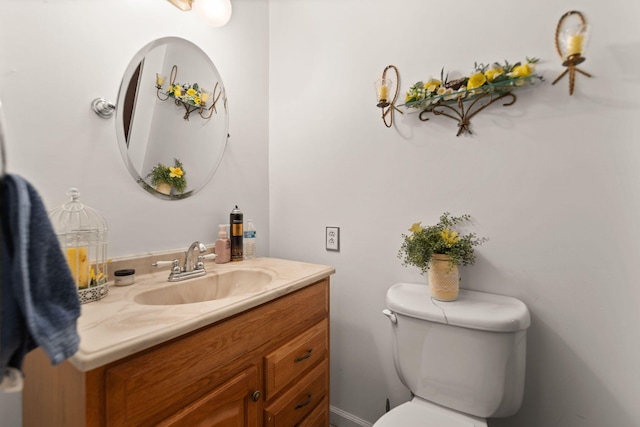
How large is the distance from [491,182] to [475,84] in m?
0.37

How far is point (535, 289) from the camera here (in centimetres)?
102

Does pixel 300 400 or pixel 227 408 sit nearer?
Result: pixel 227 408

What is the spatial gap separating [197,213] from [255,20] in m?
1.13

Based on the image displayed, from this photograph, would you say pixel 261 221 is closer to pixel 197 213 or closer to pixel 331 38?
pixel 197 213

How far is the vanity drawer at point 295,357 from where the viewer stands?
91cm

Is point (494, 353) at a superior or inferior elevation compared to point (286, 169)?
inferior

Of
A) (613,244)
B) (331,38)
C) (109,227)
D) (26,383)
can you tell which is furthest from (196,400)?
(331,38)

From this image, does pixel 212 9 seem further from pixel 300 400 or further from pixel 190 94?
pixel 300 400

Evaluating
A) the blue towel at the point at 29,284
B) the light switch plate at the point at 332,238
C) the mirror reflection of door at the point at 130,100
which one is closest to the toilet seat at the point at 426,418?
the light switch plate at the point at 332,238

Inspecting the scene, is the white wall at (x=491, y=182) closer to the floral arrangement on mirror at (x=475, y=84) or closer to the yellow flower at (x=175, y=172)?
the floral arrangement on mirror at (x=475, y=84)

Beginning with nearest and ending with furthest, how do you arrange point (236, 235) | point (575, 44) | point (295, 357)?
point (575, 44) < point (295, 357) < point (236, 235)

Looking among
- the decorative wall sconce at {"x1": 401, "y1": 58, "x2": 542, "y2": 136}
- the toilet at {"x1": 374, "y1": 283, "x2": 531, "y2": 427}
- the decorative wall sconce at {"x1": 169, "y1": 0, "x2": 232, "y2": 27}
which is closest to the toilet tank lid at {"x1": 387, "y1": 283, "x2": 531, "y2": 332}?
the toilet at {"x1": 374, "y1": 283, "x2": 531, "y2": 427}

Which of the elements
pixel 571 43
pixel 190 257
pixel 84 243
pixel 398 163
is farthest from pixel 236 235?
pixel 571 43

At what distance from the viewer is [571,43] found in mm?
903
